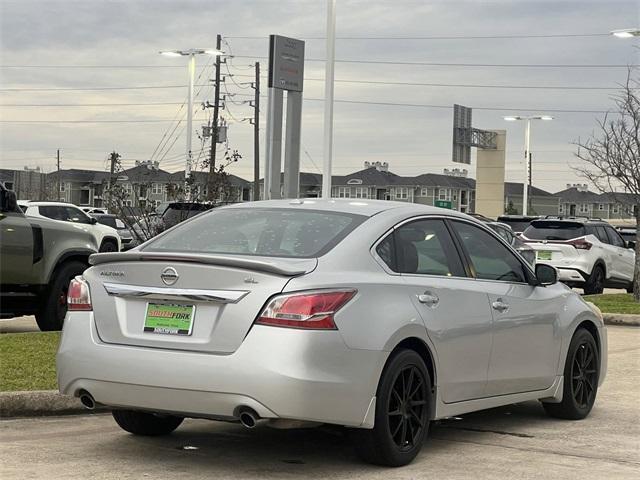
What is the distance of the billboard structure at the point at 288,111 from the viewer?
55.4 feet

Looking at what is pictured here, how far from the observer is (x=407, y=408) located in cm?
653

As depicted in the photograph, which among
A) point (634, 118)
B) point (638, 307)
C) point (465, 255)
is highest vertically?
point (634, 118)

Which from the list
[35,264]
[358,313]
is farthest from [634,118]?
[358,313]

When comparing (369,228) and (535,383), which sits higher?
(369,228)

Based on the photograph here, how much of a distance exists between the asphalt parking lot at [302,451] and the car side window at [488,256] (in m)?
1.11

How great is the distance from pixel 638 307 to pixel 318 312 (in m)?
14.8

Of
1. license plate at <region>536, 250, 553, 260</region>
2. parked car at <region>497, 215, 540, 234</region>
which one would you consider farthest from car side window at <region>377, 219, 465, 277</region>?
parked car at <region>497, 215, 540, 234</region>

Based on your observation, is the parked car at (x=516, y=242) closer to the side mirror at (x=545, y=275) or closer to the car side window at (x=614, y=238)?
the car side window at (x=614, y=238)

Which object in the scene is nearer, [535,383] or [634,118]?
[535,383]

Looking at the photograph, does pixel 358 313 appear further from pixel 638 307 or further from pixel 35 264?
pixel 638 307

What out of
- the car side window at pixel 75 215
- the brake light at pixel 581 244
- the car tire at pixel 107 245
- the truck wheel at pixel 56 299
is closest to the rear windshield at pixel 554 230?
the brake light at pixel 581 244

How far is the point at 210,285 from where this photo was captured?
607cm

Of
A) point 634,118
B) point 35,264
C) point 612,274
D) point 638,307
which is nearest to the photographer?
point 35,264

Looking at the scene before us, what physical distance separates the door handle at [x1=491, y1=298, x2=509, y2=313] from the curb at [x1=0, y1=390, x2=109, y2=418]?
285 centimetres
